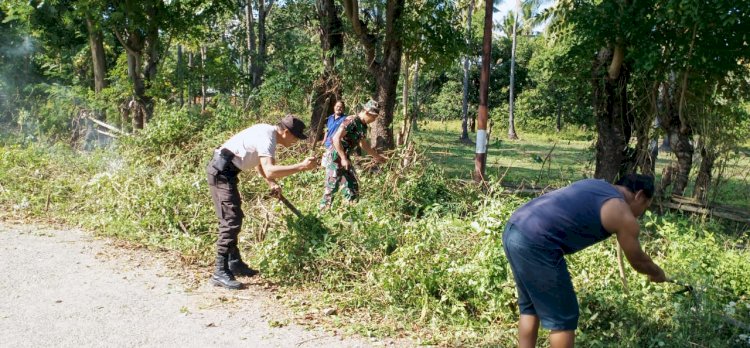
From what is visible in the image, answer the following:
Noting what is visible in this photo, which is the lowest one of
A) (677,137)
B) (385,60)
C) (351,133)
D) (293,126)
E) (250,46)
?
(677,137)

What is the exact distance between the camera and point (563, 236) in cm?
371

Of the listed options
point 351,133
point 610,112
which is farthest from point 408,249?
point 610,112

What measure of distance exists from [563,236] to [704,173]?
21.7ft

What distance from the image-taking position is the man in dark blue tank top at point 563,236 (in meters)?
3.64

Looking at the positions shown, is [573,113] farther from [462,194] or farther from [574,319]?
[574,319]

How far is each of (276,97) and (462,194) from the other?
521 cm

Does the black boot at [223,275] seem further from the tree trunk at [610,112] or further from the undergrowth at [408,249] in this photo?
the tree trunk at [610,112]

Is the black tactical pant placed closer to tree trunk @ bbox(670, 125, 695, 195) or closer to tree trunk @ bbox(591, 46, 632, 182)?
tree trunk @ bbox(591, 46, 632, 182)

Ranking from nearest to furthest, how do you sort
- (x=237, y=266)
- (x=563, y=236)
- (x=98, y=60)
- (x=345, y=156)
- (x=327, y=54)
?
1. (x=563, y=236)
2. (x=237, y=266)
3. (x=345, y=156)
4. (x=327, y=54)
5. (x=98, y=60)

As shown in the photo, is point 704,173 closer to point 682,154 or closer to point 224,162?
point 682,154

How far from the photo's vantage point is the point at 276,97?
12453 mm

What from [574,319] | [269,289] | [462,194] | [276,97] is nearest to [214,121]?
[276,97]

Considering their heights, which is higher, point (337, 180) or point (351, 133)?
point (351, 133)

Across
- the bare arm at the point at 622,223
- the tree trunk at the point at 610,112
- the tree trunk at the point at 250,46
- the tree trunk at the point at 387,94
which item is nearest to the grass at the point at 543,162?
the tree trunk at the point at 610,112
